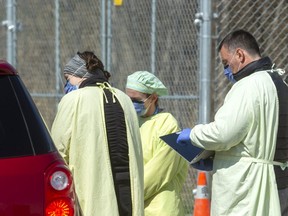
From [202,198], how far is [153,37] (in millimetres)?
2033

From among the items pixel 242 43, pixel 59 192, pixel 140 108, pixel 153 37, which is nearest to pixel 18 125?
pixel 59 192

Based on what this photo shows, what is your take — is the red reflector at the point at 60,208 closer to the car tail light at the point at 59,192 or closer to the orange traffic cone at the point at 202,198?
the car tail light at the point at 59,192

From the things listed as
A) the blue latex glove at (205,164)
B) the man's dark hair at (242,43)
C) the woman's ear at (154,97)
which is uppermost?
the man's dark hair at (242,43)

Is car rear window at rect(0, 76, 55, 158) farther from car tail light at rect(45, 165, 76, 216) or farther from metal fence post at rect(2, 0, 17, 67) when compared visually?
metal fence post at rect(2, 0, 17, 67)

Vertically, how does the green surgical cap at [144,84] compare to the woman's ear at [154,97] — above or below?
above

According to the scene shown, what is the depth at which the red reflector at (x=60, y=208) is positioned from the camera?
15.1 feet

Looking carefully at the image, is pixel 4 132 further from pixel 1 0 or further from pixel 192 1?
pixel 1 0

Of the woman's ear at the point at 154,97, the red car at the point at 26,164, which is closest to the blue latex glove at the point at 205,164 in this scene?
the woman's ear at the point at 154,97

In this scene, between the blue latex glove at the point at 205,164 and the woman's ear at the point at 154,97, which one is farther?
the woman's ear at the point at 154,97

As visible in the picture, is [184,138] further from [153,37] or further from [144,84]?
[153,37]

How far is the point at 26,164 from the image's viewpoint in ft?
15.0

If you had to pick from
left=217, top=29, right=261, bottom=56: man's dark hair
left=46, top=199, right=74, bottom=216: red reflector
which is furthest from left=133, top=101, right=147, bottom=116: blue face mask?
left=46, top=199, right=74, bottom=216: red reflector

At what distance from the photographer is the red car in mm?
4465

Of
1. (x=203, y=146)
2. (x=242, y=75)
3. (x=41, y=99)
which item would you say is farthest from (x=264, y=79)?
(x=41, y=99)
